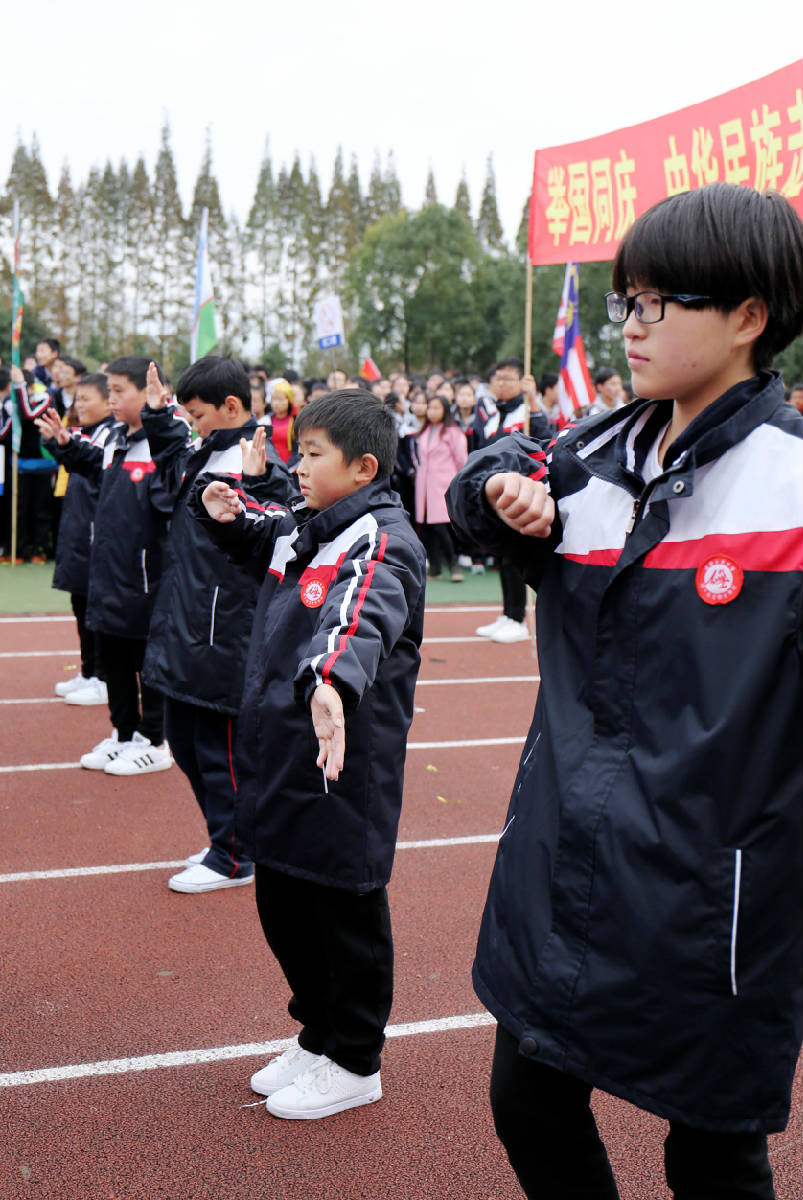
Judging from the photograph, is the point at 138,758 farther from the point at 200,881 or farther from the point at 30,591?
the point at 30,591

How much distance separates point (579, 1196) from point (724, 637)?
0.89 m

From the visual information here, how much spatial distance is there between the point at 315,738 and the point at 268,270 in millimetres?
64311

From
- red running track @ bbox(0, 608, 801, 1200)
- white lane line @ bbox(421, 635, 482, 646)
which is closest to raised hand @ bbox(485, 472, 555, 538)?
red running track @ bbox(0, 608, 801, 1200)

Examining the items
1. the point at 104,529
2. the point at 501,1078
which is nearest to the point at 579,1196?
the point at 501,1078

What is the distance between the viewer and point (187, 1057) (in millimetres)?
2941

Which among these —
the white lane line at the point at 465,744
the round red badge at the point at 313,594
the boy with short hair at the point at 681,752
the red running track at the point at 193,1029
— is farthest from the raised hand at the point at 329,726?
the white lane line at the point at 465,744

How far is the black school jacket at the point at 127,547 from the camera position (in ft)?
16.9

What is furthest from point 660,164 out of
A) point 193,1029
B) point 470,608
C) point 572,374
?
point 193,1029

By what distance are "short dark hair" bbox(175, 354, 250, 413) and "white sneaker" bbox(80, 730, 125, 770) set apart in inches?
89.7

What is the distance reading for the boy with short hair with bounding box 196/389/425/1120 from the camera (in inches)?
100

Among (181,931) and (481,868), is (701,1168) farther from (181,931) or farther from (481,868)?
(481,868)

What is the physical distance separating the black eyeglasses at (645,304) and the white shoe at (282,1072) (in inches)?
79.5

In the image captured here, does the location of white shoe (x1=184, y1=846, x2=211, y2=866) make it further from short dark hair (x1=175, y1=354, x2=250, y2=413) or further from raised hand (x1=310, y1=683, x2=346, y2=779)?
raised hand (x1=310, y1=683, x2=346, y2=779)

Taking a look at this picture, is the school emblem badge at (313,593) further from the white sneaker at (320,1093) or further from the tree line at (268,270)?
the tree line at (268,270)
